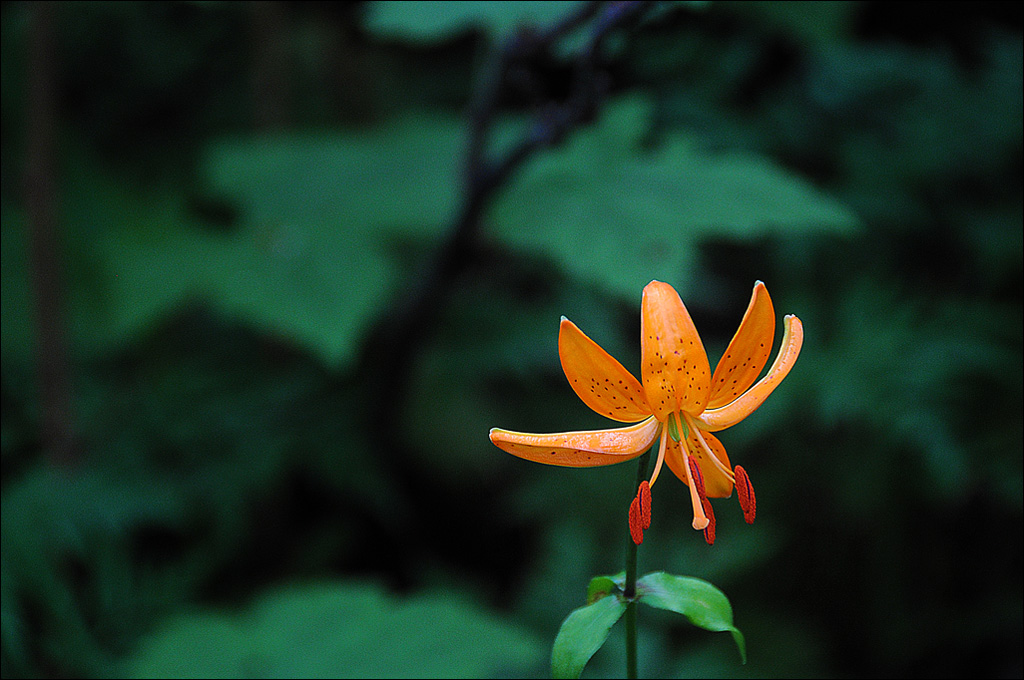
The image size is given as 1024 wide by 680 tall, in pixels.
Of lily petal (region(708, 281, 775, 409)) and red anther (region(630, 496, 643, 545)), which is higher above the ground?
lily petal (region(708, 281, 775, 409))

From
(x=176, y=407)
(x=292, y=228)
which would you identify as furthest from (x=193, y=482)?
(x=292, y=228)

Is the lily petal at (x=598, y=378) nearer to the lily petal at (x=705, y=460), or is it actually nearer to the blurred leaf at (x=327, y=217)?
the lily petal at (x=705, y=460)

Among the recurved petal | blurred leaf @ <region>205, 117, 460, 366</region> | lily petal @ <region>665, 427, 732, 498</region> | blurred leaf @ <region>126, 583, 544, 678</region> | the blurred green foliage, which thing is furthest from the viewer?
blurred leaf @ <region>205, 117, 460, 366</region>

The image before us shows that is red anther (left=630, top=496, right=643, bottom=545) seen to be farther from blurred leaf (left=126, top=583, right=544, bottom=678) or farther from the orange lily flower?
blurred leaf (left=126, top=583, right=544, bottom=678)

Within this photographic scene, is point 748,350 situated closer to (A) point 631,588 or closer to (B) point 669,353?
(B) point 669,353

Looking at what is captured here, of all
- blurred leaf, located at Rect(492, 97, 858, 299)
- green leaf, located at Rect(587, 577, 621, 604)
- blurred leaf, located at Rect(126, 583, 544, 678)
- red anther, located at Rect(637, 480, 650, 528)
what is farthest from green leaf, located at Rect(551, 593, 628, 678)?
blurred leaf, located at Rect(492, 97, 858, 299)

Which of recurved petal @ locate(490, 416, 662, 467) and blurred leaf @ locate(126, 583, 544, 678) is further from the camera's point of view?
blurred leaf @ locate(126, 583, 544, 678)

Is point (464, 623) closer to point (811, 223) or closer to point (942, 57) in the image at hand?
point (811, 223)

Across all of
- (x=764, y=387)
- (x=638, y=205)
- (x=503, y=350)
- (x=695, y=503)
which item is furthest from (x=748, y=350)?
(x=503, y=350)
